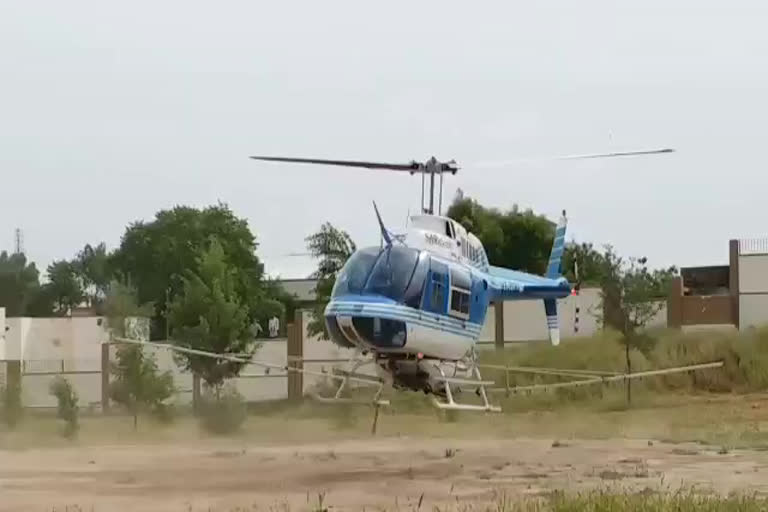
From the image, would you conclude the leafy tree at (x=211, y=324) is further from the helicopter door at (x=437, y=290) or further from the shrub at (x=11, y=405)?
the helicopter door at (x=437, y=290)

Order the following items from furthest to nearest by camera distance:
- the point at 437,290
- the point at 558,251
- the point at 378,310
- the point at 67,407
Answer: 1. the point at 67,407
2. the point at 558,251
3. the point at 437,290
4. the point at 378,310

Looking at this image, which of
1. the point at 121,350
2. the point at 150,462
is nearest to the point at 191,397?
the point at 121,350

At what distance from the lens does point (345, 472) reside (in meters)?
21.2

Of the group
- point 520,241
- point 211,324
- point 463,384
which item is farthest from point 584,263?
point 463,384

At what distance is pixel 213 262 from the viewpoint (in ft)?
126

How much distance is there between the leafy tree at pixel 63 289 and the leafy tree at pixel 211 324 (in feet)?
207

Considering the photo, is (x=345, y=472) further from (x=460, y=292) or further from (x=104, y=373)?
(x=104, y=373)

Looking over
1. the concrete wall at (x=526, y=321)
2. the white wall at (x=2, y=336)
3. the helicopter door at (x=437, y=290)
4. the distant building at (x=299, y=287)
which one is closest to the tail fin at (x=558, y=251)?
the helicopter door at (x=437, y=290)

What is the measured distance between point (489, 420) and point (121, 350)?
10244 mm

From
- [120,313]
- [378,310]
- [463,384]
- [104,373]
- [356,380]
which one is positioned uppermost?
[378,310]

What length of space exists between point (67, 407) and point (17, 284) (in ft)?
217

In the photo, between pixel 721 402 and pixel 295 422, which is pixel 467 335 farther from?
pixel 721 402

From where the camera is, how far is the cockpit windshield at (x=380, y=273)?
20.2m

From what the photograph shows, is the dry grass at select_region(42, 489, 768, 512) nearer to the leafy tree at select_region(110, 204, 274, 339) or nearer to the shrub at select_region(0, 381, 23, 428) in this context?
the shrub at select_region(0, 381, 23, 428)
